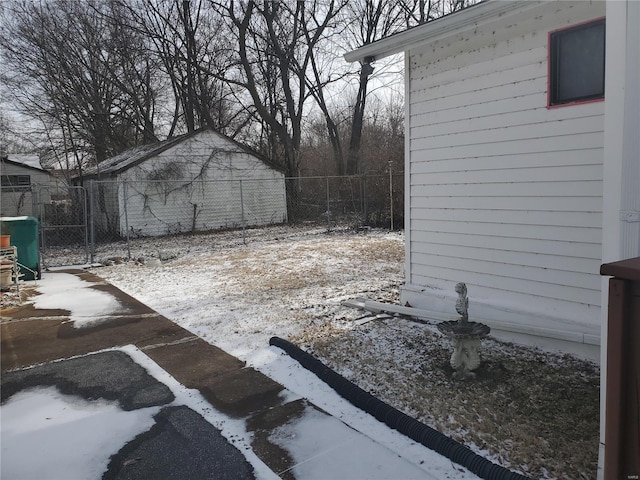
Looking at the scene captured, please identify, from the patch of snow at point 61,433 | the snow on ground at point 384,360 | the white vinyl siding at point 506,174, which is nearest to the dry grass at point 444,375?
the snow on ground at point 384,360

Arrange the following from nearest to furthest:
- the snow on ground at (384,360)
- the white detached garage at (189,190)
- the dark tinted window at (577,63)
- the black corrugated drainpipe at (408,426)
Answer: the black corrugated drainpipe at (408,426)
the snow on ground at (384,360)
the dark tinted window at (577,63)
the white detached garage at (189,190)

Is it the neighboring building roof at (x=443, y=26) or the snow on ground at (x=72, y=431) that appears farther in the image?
the neighboring building roof at (x=443, y=26)

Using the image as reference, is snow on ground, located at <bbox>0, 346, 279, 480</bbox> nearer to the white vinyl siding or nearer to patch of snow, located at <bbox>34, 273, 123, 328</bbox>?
patch of snow, located at <bbox>34, 273, 123, 328</bbox>

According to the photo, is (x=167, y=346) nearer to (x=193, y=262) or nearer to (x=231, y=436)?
(x=231, y=436)

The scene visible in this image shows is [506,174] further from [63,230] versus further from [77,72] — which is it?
[77,72]

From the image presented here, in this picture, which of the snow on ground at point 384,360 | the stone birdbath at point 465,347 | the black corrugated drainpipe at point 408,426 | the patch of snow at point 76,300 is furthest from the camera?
the patch of snow at point 76,300

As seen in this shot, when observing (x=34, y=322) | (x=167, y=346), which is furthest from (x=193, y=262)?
(x=167, y=346)

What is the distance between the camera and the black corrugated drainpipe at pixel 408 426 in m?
2.42

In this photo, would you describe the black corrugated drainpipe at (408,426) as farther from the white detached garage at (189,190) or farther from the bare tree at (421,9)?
the bare tree at (421,9)

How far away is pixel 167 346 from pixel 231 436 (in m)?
2.01

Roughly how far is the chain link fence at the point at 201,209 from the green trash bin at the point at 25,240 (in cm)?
450

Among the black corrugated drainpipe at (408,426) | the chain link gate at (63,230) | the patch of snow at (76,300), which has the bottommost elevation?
the black corrugated drainpipe at (408,426)

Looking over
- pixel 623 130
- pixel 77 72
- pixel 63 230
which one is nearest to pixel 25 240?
pixel 63 230

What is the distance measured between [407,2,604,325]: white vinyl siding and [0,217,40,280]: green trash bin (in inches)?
262
